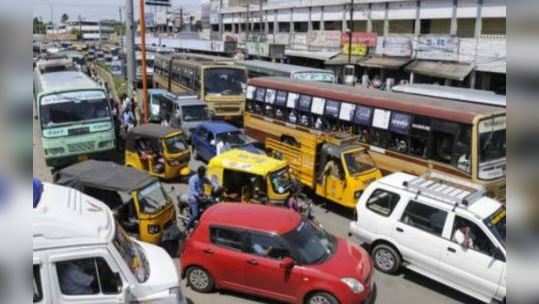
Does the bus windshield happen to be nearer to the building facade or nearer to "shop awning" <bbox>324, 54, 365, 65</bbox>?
the building facade

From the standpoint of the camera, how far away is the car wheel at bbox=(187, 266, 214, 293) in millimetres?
8180

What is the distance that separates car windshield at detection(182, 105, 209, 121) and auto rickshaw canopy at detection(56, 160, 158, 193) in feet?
30.3

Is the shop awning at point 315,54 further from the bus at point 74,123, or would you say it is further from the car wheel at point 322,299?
the car wheel at point 322,299

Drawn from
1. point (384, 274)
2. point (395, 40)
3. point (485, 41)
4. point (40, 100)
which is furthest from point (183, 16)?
point (384, 274)

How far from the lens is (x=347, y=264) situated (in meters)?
7.67

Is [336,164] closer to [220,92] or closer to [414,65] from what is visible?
[220,92]

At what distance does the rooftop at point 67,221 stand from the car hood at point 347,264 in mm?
3366

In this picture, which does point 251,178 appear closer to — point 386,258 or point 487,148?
point 386,258

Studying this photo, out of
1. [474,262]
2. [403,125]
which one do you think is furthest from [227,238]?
[403,125]

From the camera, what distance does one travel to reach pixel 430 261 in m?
8.51

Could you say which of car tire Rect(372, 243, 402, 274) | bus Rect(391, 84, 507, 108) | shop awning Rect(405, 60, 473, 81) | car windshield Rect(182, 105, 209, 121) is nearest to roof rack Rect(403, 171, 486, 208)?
car tire Rect(372, 243, 402, 274)

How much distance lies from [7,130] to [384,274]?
902cm

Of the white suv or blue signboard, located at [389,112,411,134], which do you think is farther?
blue signboard, located at [389,112,411,134]

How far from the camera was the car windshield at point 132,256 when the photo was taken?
6293 millimetres
